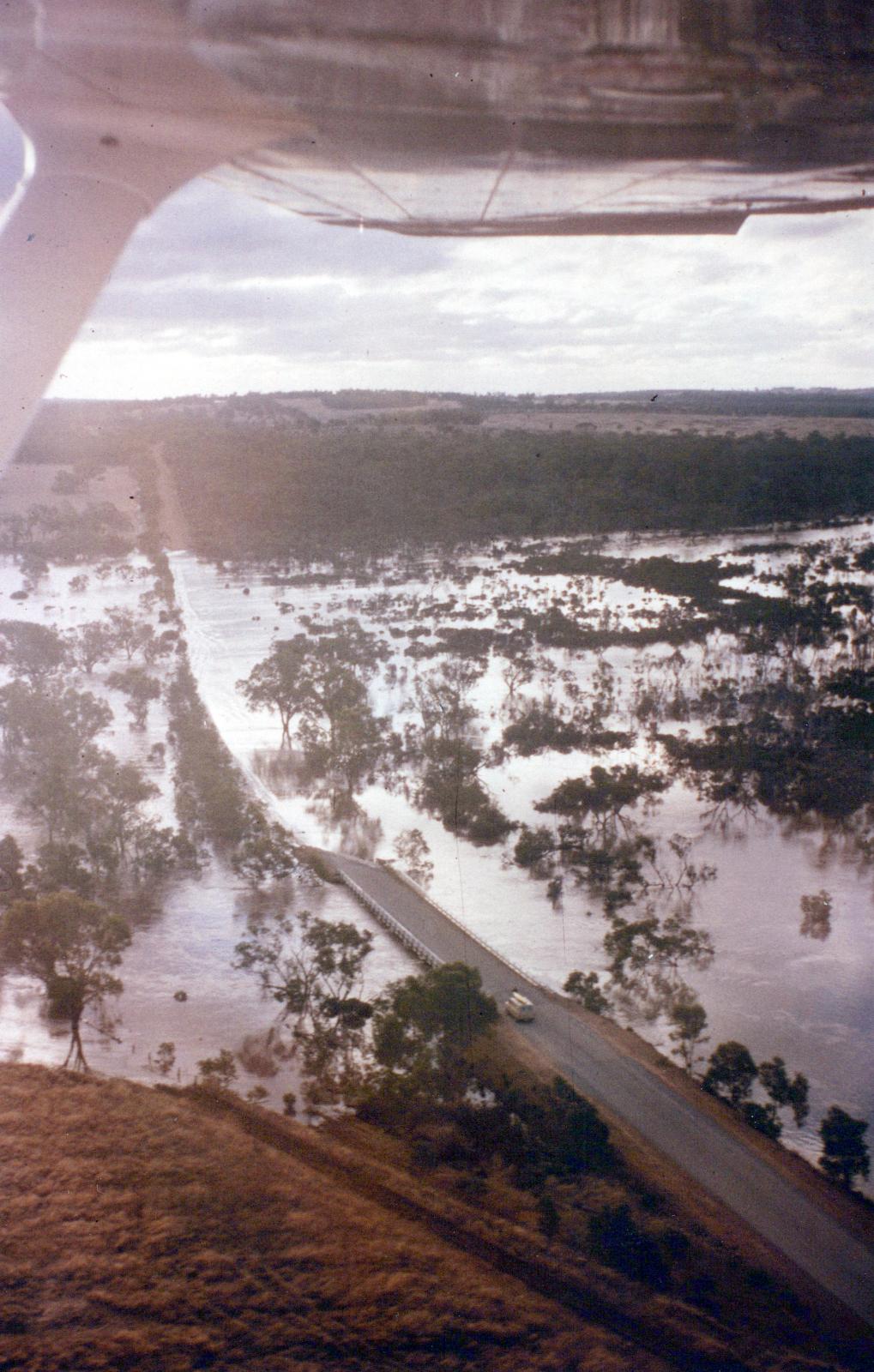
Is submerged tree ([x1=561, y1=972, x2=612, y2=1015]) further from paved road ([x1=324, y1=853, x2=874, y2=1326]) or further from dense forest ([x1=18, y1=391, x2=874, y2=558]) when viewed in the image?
dense forest ([x1=18, y1=391, x2=874, y2=558])

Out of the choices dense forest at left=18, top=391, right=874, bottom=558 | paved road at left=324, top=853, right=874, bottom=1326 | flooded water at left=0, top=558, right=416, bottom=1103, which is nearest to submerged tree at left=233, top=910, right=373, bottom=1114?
flooded water at left=0, top=558, right=416, bottom=1103

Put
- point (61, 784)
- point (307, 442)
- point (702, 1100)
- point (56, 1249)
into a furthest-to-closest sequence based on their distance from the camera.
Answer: point (307, 442), point (61, 784), point (702, 1100), point (56, 1249)

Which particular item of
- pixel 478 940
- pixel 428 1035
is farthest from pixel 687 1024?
pixel 428 1035

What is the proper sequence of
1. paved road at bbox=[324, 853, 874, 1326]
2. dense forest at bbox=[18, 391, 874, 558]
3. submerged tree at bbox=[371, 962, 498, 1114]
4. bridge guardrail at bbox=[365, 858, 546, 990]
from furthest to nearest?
1. dense forest at bbox=[18, 391, 874, 558]
2. bridge guardrail at bbox=[365, 858, 546, 990]
3. submerged tree at bbox=[371, 962, 498, 1114]
4. paved road at bbox=[324, 853, 874, 1326]

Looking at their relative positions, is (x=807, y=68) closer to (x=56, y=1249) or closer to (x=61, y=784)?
(x=61, y=784)

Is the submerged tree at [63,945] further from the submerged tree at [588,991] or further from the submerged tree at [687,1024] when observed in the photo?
the submerged tree at [687,1024]

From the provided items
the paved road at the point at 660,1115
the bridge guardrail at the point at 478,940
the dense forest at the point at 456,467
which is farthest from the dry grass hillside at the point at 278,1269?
the dense forest at the point at 456,467

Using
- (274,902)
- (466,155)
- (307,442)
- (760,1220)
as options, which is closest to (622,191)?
(466,155)
